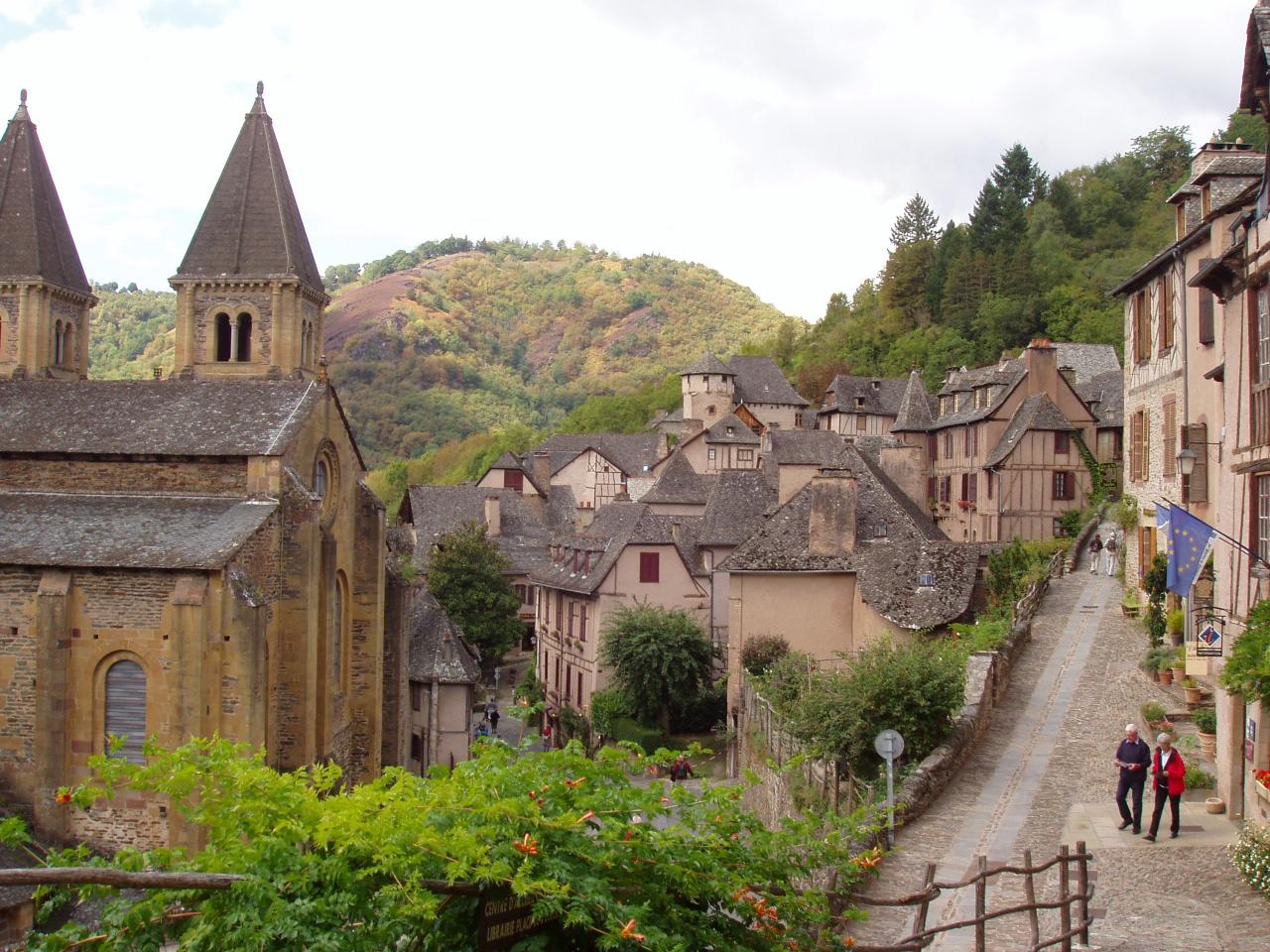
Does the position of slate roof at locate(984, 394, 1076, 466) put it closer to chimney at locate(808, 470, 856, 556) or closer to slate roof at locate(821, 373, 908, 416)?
chimney at locate(808, 470, 856, 556)

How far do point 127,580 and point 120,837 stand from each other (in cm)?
506

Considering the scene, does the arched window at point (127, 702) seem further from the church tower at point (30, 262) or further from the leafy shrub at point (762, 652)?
the leafy shrub at point (762, 652)

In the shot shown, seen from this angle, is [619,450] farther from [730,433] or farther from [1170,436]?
[1170,436]

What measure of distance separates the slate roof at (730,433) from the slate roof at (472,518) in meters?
13.0

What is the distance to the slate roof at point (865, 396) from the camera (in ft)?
250

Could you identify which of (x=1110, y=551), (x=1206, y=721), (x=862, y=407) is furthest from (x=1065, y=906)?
(x=862, y=407)

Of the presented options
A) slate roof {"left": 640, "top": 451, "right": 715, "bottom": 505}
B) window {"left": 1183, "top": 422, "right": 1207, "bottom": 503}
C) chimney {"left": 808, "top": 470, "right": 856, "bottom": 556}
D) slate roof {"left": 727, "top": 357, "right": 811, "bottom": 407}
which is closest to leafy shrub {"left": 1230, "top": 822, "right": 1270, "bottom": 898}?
window {"left": 1183, "top": 422, "right": 1207, "bottom": 503}

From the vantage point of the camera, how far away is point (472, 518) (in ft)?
218

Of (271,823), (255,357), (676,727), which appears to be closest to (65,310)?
(255,357)

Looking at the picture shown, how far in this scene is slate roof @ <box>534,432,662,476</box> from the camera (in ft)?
263

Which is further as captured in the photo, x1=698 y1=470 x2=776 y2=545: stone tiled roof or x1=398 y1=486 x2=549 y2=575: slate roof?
x1=398 y1=486 x2=549 y2=575: slate roof

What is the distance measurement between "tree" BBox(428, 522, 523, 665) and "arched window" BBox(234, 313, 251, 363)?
18.1 m

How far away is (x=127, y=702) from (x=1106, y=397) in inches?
1595

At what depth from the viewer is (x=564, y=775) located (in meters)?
8.00
